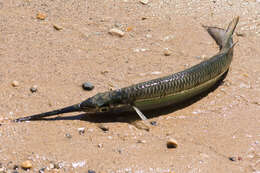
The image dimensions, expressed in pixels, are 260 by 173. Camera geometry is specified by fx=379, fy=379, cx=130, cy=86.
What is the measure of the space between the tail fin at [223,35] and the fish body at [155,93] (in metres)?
0.72

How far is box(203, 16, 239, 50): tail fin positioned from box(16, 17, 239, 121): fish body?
28.2 inches

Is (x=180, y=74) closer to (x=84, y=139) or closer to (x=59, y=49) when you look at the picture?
(x=84, y=139)

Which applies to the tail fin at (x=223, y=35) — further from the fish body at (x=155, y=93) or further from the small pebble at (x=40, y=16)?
the small pebble at (x=40, y=16)

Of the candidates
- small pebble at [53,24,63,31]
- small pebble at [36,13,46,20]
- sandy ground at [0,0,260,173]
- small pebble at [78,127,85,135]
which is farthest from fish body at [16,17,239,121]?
small pebble at [36,13,46,20]

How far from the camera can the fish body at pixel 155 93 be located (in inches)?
205

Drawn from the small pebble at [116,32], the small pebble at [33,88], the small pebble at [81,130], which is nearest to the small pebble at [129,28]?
the small pebble at [116,32]

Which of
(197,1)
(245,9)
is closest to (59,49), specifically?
(197,1)

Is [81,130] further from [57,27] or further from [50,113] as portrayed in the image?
[57,27]

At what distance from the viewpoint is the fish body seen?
17.1 feet

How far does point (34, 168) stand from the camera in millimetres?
4375

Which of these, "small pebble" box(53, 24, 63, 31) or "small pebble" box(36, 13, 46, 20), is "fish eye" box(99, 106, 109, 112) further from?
"small pebble" box(36, 13, 46, 20)

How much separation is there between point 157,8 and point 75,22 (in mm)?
1833

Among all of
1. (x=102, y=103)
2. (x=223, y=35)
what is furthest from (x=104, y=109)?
(x=223, y=35)

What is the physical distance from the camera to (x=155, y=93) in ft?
17.7
